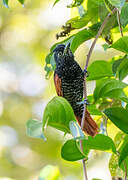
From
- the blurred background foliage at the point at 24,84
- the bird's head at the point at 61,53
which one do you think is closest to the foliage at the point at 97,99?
the bird's head at the point at 61,53

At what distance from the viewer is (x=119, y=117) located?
975mm

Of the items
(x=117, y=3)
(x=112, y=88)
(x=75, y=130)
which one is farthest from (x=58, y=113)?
(x=117, y=3)

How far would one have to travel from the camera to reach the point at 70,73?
172 cm

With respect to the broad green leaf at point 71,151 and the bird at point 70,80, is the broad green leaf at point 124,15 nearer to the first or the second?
the broad green leaf at point 71,151

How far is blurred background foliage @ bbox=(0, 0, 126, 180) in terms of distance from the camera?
3.85 m

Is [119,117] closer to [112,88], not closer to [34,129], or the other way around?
[112,88]

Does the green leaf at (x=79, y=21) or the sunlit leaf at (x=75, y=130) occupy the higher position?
the green leaf at (x=79, y=21)

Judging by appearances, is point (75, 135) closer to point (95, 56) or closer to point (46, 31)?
point (95, 56)

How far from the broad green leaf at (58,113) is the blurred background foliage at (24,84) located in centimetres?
278

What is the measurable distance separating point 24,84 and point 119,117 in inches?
136

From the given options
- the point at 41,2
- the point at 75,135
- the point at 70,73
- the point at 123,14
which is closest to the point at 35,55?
the point at 41,2

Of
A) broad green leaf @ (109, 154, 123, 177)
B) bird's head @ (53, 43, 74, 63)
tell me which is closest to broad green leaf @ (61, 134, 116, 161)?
A: broad green leaf @ (109, 154, 123, 177)

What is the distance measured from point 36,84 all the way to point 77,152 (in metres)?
3.24

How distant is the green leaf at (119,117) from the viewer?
97cm
